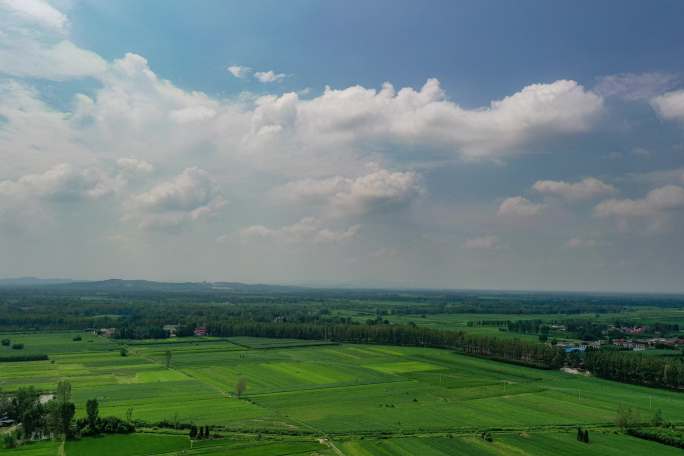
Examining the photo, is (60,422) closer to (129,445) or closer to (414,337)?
(129,445)

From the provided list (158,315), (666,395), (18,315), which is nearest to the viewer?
(666,395)

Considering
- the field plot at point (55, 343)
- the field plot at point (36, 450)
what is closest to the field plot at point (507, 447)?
the field plot at point (36, 450)

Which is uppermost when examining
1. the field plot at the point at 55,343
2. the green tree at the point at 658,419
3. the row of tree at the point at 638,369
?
the row of tree at the point at 638,369

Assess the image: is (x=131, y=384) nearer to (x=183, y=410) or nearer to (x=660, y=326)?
(x=183, y=410)

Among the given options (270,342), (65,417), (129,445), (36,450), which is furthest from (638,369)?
(36,450)

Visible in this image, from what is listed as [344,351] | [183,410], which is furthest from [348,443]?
[344,351]

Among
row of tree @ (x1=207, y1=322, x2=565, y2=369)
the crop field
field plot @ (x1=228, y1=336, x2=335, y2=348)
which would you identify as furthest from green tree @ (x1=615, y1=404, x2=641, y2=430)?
field plot @ (x1=228, y1=336, x2=335, y2=348)

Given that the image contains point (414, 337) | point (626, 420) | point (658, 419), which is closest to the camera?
point (626, 420)

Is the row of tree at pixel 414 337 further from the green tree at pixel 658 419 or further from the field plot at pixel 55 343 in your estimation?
the green tree at pixel 658 419

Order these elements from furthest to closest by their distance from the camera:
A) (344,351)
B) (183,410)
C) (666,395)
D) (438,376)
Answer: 1. (344,351)
2. (438,376)
3. (666,395)
4. (183,410)
